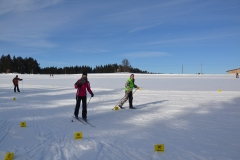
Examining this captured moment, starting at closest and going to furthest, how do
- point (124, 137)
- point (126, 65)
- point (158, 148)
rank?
point (158, 148) → point (124, 137) → point (126, 65)

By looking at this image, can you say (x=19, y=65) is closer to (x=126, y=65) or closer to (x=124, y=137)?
(x=126, y=65)

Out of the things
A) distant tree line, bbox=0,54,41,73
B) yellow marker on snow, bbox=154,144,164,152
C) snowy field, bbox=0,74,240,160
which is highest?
distant tree line, bbox=0,54,41,73

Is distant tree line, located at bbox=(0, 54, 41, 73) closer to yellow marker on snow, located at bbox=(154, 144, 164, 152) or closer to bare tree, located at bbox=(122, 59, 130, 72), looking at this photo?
bare tree, located at bbox=(122, 59, 130, 72)

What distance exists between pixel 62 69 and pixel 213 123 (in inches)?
5235

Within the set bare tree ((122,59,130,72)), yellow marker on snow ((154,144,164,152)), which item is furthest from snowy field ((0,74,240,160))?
bare tree ((122,59,130,72))

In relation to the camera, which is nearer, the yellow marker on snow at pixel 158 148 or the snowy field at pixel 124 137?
the snowy field at pixel 124 137

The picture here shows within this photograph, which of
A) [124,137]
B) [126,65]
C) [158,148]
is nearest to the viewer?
[158,148]

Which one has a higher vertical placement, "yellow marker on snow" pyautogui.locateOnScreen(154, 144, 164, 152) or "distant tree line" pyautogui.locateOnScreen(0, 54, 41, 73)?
"distant tree line" pyautogui.locateOnScreen(0, 54, 41, 73)

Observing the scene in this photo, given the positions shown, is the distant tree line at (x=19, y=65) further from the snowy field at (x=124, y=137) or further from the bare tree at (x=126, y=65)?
the snowy field at (x=124, y=137)

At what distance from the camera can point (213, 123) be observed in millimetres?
7676

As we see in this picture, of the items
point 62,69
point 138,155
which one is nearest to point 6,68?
point 62,69

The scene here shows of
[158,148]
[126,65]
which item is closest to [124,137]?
[158,148]

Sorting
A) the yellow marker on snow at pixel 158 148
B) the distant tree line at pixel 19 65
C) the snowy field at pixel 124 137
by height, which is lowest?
the snowy field at pixel 124 137

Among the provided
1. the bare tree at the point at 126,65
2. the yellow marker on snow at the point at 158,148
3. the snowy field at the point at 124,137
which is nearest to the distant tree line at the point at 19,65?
the bare tree at the point at 126,65
